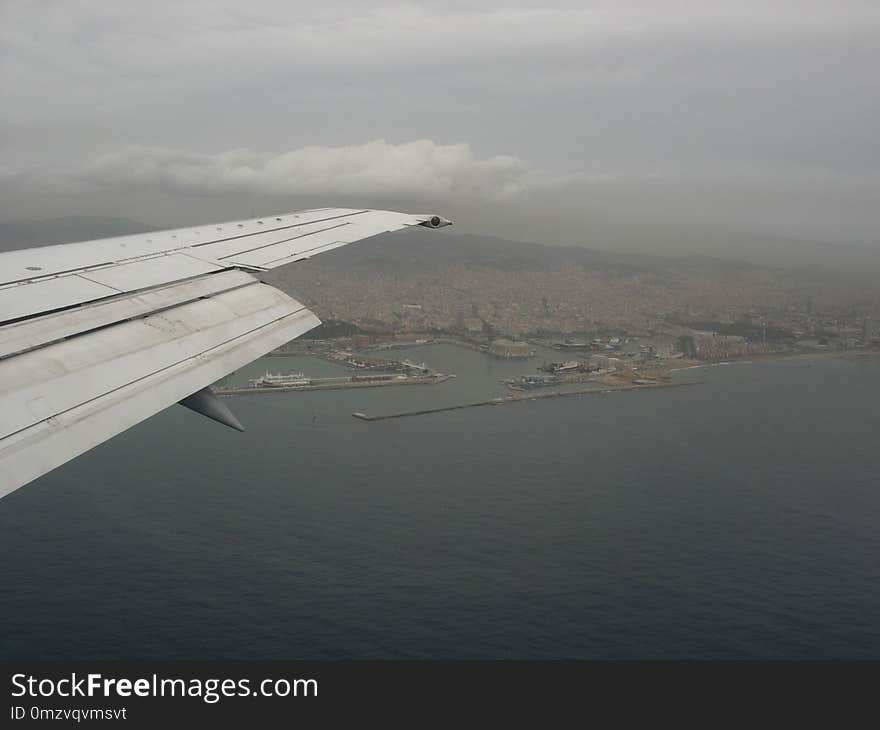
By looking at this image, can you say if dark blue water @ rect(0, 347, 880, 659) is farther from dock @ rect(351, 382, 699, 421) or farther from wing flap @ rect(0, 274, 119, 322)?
wing flap @ rect(0, 274, 119, 322)

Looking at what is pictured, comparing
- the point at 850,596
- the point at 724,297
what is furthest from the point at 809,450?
the point at 724,297

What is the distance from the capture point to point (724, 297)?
92.8 m

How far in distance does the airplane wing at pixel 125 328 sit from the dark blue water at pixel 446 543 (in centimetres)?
1072

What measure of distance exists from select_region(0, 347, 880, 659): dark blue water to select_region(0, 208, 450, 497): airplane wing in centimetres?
1072

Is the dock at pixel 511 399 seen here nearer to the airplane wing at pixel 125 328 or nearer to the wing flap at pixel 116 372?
the airplane wing at pixel 125 328

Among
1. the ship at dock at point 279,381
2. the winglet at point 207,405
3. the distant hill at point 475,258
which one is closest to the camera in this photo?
the winglet at point 207,405

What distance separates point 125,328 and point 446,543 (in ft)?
56.9

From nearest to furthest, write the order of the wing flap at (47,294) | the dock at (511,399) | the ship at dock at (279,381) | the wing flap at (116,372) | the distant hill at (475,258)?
the wing flap at (116,372), the wing flap at (47,294), the dock at (511,399), the ship at dock at (279,381), the distant hill at (475,258)

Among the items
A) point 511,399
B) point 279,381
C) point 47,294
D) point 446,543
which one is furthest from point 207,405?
point 279,381

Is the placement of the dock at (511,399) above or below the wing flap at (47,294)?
below

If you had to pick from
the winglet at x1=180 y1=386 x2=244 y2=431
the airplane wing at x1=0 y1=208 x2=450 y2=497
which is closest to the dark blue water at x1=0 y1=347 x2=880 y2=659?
the airplane wing at x1=0 y1=208 x2=450 y2=497

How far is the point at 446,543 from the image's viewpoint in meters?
20.1

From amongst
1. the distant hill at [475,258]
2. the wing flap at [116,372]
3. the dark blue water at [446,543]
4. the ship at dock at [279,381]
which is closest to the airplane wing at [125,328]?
the wing flap at [116,372]

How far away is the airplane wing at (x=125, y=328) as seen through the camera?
8.31ft
